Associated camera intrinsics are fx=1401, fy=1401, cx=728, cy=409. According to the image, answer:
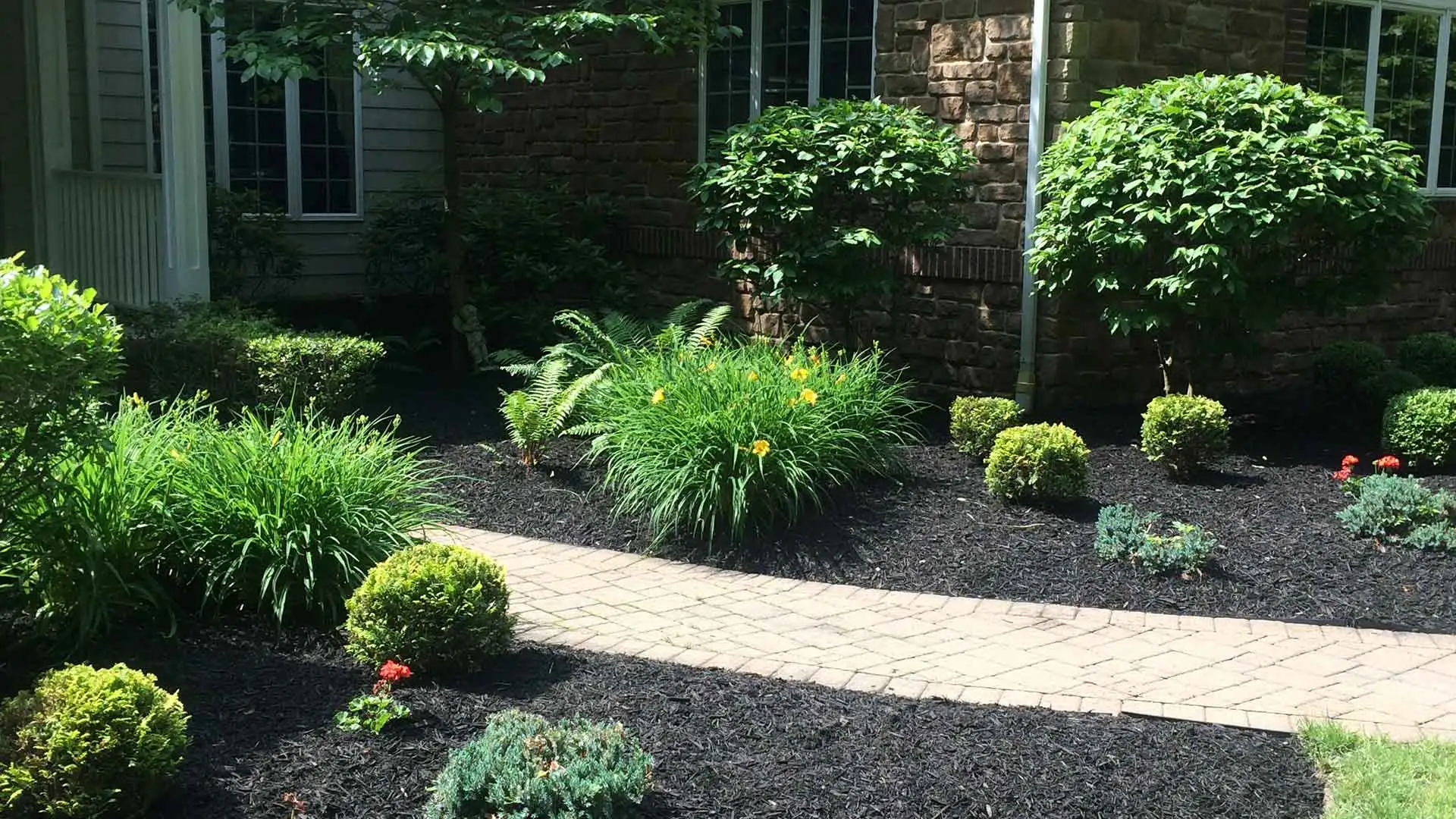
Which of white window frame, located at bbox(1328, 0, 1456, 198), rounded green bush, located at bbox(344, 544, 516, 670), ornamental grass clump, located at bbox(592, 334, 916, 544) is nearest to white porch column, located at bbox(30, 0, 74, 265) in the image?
ornamental grass clump, located at bbox(592, 334, 916, 544)

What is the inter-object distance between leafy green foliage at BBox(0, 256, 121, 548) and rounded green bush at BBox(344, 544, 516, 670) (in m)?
0.98

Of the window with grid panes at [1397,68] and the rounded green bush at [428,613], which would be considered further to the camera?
the window with grid panes at [1397,68]

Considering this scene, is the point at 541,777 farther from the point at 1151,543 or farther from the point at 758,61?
the point at 758,61

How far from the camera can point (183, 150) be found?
9453mm

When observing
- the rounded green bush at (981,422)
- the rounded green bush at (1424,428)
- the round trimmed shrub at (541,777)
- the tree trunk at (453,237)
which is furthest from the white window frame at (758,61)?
the round trimmed shrub at (541,777)

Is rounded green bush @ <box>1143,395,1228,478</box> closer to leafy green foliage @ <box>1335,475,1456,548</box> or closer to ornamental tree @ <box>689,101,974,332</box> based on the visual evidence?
leafy green foliage @ <box>1335,475,1456,548</box>

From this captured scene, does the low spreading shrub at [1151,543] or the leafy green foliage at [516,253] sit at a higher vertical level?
the leafy green foliage at [516,253]

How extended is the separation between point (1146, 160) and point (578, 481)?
11.8 ft

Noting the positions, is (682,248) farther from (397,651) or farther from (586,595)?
(397,651)

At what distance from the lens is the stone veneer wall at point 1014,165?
8.92 m

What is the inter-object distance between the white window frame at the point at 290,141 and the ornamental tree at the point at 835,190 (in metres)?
4.25

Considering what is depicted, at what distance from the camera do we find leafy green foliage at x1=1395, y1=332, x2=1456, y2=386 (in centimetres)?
945

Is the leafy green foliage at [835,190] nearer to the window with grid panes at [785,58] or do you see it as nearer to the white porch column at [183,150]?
the window with grid panes at [785,58]

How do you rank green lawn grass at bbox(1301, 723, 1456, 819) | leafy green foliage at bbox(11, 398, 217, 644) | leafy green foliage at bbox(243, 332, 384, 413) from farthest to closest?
leafy green foliage at bbox(243, 332, 384, 413) → leafy green foliage at bbox(11, 398, 217, 644) → green lawn grass at bbox(1301, 723, 1456, 819)
